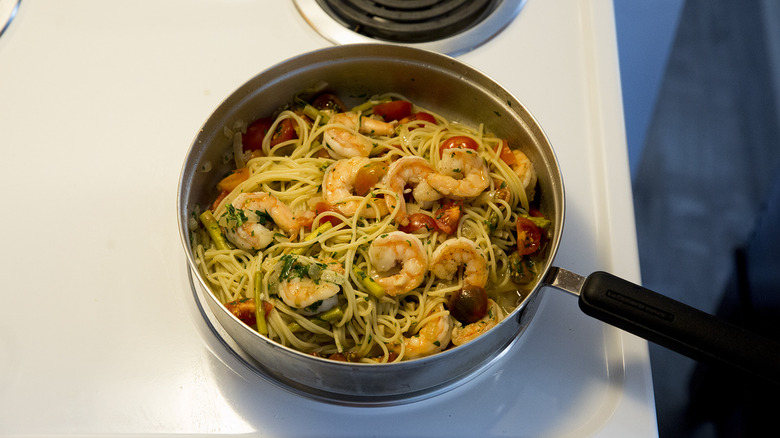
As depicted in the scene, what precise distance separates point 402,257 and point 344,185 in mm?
293

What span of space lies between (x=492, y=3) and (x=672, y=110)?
1.47 m

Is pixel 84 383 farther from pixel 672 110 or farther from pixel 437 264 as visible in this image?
Result: pixel 672 110

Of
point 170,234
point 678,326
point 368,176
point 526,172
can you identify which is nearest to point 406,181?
point 368,176

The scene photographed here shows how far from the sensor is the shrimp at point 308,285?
1.52 meters

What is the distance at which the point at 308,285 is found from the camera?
154cm

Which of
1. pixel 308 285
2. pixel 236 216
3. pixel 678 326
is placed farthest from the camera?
pixel 236 216

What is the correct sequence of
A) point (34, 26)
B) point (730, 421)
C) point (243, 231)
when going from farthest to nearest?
1. point (730, 421)
2. point (34, 26)
3. point (243, 231)

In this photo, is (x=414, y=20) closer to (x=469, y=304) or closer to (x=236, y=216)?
(x=236, y=216)

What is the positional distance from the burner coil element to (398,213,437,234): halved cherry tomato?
667 millimetres

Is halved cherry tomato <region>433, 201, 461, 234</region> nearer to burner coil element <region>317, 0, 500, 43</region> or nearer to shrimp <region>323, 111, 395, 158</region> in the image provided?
shrimp <region>323, 111, 395, 158</region>

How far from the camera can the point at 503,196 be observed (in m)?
1.77

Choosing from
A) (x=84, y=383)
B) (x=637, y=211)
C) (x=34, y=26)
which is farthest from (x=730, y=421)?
(x=34, y=26)

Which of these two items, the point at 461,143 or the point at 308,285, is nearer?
the point at 308,285

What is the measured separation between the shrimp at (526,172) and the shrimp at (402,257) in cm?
37
